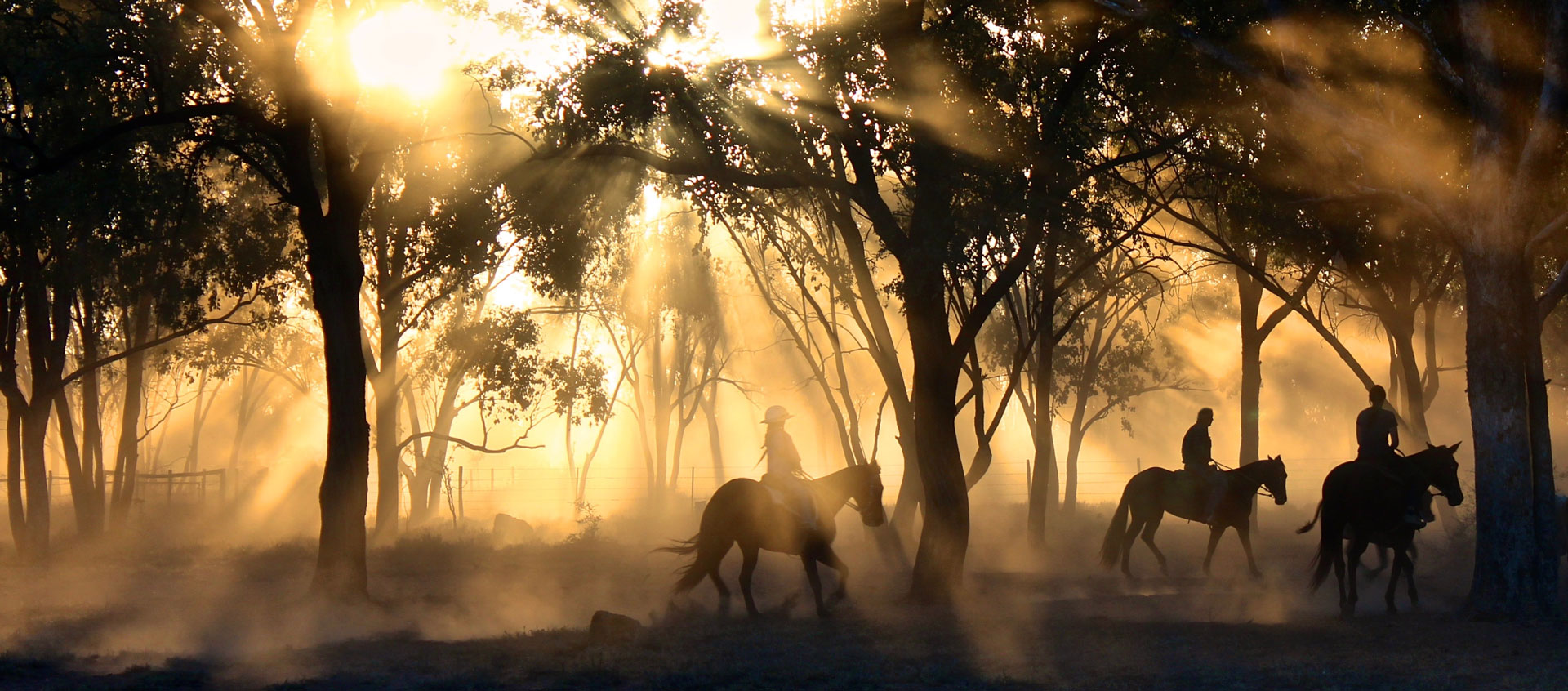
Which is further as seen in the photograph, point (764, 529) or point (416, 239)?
point (416, 239)

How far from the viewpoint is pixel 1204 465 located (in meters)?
17.7

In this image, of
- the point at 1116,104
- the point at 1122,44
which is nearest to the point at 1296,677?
the point at 1122,44

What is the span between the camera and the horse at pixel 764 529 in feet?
44.1

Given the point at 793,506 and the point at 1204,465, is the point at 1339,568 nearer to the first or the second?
the point at 1204,465

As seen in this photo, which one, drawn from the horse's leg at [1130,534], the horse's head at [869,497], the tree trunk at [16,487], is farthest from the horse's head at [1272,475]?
the tree trunk at [16,487]

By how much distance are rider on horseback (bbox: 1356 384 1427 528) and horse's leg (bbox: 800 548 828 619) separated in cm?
653

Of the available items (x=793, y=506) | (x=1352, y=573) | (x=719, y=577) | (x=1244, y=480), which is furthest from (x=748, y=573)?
(x=1244, y=480)

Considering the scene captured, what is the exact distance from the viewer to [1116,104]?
1822cm

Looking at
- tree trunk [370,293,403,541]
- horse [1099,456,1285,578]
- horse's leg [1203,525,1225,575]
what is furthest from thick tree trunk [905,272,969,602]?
tree trunk [370,293,403,541]

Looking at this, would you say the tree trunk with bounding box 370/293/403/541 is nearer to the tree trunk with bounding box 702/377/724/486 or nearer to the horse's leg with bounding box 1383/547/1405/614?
the horse's leg with bounding box 1383/547/1405/614

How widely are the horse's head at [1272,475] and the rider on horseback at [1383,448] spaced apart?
197cm

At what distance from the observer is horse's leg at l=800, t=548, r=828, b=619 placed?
1312cm

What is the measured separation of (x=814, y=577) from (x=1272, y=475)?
7.98 metres

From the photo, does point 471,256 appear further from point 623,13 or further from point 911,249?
point 911,249
